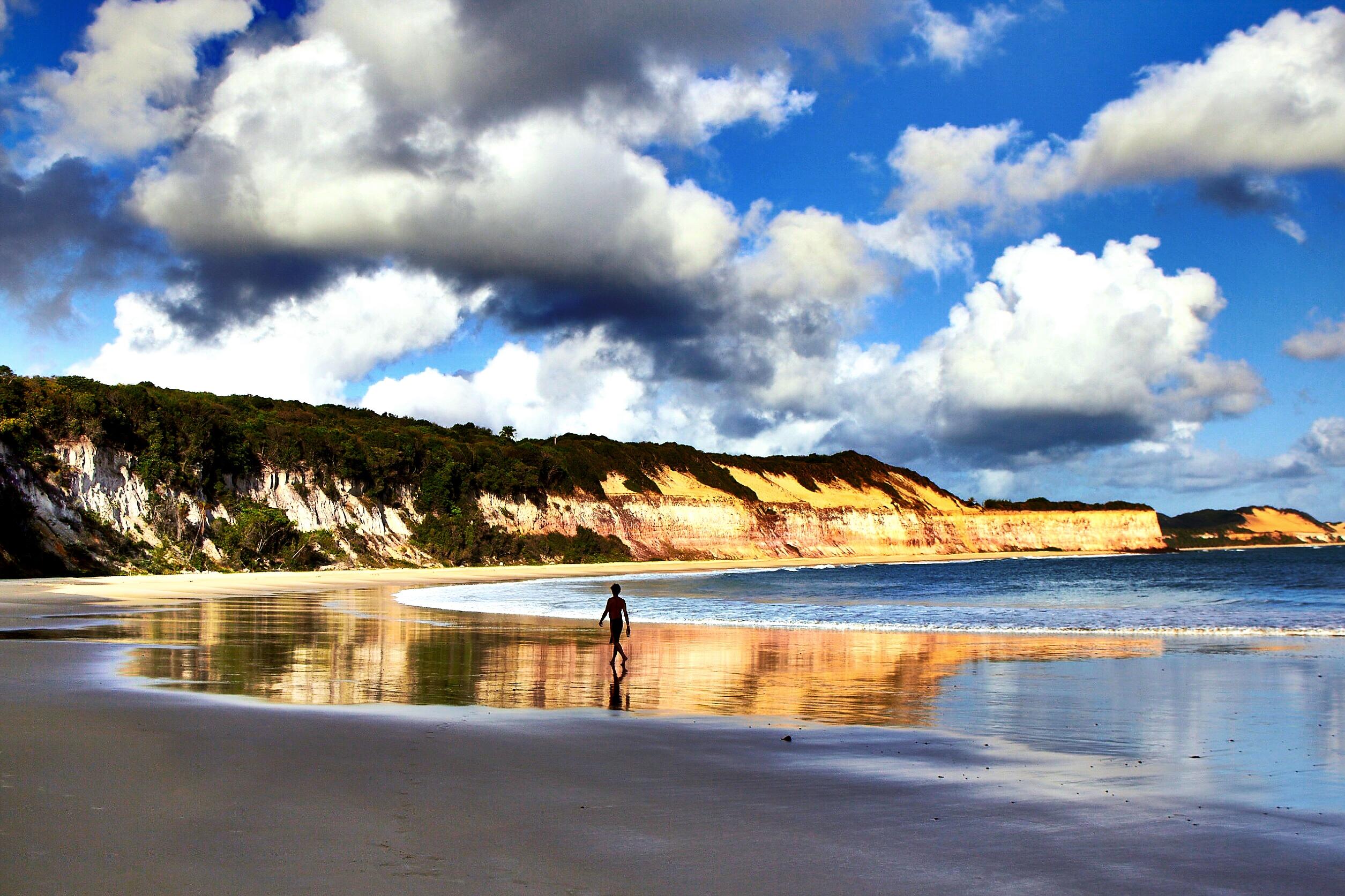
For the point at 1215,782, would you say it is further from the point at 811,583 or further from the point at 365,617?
the point at 811,583

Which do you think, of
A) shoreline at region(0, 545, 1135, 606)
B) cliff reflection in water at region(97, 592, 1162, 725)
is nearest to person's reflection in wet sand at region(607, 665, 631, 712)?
cliff reflection in water at region(97, 592, 1162, 725)

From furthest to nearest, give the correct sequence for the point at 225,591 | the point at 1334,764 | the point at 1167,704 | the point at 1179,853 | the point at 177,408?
1. the point at 177,408
2. the point at 225,591
3. the point at 1167,704
4. the point at 1334,764
5. the point at 1179,853

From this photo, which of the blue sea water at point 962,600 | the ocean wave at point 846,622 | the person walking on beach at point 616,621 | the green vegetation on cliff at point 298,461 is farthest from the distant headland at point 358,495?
the person walking on beach at point 616,621

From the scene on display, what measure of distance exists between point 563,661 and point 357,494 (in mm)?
53284

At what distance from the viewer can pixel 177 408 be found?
174 ft

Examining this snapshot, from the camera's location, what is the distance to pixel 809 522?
111500 mm

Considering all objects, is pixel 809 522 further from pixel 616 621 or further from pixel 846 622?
pixel 616 621

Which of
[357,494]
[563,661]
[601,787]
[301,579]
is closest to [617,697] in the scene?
[563,661]

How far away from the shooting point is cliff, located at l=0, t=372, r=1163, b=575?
4497 cm

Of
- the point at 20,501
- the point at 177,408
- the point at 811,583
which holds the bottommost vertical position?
the point at 811,583

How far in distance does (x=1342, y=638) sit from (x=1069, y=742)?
14.9 meters

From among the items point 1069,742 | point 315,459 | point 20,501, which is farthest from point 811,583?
point 1069,742

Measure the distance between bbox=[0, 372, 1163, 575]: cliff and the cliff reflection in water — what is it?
2751 cm

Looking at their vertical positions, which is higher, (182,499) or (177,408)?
(177,408)
